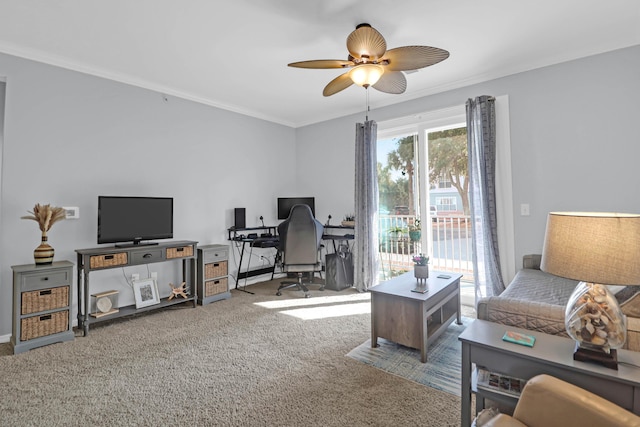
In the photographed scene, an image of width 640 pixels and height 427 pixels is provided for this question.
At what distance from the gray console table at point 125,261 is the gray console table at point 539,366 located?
3108 millimetres

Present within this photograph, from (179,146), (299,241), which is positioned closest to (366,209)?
(299,241)

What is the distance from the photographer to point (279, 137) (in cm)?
531

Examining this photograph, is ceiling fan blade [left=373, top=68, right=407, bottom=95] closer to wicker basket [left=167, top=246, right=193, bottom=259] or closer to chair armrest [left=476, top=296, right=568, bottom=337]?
chair armrest [left=476, top=296, right=568, bottom=337]

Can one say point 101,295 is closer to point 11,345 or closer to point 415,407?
point 11,345

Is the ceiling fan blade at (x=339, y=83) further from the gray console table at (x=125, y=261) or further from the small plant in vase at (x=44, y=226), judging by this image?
the small plant in vase at (x=44, y=226)

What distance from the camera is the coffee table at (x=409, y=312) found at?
92.1 inches

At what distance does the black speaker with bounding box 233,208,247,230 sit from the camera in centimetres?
452

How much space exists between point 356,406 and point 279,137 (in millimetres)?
4372

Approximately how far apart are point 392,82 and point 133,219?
3.03 meters

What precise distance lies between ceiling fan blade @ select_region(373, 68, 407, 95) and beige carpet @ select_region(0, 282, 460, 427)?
2286mm

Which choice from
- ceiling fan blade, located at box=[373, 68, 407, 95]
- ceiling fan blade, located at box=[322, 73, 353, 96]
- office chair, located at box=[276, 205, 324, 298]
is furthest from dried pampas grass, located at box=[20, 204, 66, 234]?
ceiling fan blade, located at box=[373, 68, 407, 95]

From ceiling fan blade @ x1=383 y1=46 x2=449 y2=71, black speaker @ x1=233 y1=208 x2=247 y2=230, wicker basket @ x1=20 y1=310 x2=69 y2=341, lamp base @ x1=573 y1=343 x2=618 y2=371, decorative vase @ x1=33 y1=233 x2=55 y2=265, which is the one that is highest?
ceiling fan blade @ x1=383 y1=46 x2=449 y2=71

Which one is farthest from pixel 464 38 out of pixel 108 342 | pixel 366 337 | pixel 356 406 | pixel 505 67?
pixel 108 342

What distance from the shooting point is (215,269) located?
389cm
